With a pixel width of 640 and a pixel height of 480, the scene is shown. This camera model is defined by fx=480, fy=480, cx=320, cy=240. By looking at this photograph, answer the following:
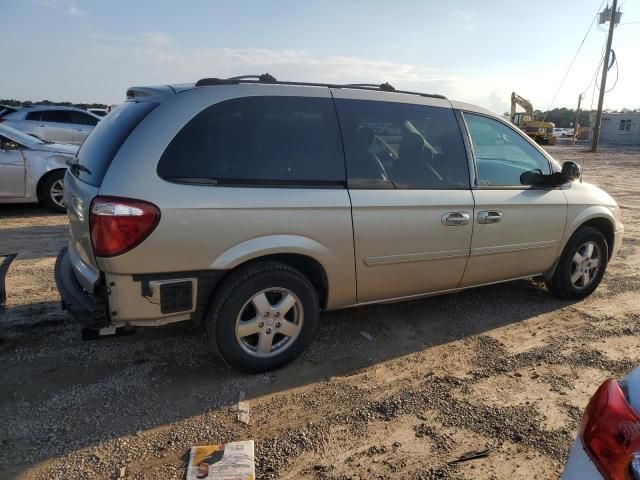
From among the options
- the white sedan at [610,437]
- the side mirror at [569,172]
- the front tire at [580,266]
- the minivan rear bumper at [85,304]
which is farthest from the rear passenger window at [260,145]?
the front tire at [580,266]

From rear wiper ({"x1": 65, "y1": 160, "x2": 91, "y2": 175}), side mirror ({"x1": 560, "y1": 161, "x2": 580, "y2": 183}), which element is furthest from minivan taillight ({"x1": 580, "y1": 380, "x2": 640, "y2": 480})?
side mirror ({"x1": 560, "y1": 161, "x2": 580, "y2": 183})

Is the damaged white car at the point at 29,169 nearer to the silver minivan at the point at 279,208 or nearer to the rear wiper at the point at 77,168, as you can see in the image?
the rear wiper at the point at 77,168

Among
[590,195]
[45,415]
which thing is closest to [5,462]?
[45,415]

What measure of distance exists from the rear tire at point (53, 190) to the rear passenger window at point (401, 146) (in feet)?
20.2

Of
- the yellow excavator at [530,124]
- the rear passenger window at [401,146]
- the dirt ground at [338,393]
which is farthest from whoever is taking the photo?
the yellow excavator at [530,124]

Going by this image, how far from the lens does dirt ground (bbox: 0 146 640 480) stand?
255cm

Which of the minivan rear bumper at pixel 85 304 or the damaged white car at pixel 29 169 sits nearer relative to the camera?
the minivan rear bumper at pixel 85 304

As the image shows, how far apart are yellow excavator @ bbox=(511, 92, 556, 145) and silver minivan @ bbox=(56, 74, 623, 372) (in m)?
35.9

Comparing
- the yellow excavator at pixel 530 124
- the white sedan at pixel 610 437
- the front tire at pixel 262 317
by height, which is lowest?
the front tire at pixel 262 317

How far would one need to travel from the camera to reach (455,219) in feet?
12.3

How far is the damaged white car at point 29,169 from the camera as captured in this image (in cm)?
747

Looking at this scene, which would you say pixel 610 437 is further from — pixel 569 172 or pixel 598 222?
pixel 598 222

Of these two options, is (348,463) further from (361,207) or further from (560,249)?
(560,249)

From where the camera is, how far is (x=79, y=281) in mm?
3107
